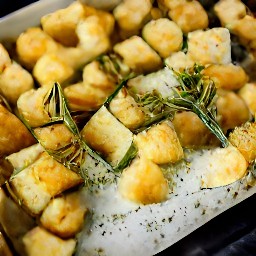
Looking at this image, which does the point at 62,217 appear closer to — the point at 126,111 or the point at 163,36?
the point at 126,111

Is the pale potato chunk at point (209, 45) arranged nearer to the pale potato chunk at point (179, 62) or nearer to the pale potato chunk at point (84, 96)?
the pale potato chunk at point (179, 62)

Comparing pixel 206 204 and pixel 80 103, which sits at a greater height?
pixel 80 103

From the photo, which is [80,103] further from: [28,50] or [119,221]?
[119,221]

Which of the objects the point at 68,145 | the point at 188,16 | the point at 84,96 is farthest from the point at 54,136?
the point at 188,16

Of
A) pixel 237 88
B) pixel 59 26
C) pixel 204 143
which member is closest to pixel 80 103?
pixel 59 26

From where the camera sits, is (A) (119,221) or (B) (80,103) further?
(B) (80,103)

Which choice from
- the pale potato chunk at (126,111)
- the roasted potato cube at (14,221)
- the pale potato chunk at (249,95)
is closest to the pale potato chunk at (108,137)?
the pale potato chunk at (126,111)
